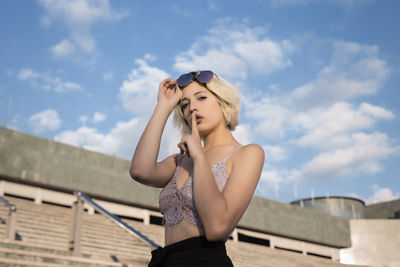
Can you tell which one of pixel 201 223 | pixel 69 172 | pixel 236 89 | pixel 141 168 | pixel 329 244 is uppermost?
pixel 69 172

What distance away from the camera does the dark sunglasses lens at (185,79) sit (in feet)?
6.51

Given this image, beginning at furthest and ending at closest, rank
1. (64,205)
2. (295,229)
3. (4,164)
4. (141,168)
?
(295,229) < (64,205) < (4,164) < (141,168)

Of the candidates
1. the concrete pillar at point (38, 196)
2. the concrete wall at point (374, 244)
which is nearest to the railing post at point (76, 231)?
the concrete pillar at point (38, 196)

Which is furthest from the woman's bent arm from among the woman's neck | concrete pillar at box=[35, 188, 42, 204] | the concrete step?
concrete pillar at box=[35, 188, 42, 204]

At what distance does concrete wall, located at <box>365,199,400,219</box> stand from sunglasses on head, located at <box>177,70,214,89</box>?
115 feet

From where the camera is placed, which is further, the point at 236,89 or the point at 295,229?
the point at 295,229

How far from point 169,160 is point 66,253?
14.0ft

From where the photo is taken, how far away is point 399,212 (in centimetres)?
3177

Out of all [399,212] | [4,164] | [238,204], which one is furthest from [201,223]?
[399,212]

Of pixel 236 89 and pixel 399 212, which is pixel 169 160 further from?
pixel 399 212

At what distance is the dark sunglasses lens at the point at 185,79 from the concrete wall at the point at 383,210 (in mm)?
35143

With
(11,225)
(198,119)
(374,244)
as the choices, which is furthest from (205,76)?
(374,244)

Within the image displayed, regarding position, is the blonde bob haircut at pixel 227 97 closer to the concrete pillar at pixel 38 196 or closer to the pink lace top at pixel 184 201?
the pink lace top at pixel 184 201

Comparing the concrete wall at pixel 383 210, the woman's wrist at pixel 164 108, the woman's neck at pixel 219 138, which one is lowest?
the woman's neck at pixel 219 138
